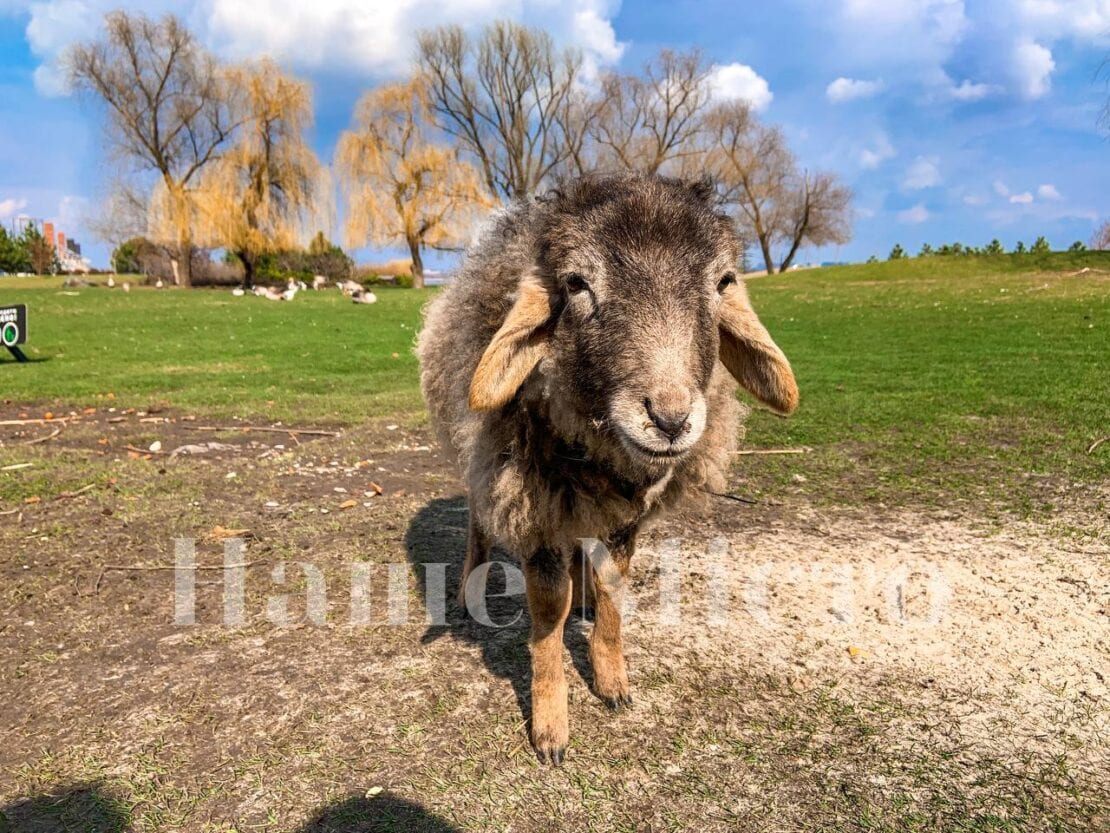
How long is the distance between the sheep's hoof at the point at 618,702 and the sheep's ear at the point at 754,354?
146cm

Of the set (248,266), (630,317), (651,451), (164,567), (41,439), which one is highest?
(248,266)

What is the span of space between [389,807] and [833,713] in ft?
6.06

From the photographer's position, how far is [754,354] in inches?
117

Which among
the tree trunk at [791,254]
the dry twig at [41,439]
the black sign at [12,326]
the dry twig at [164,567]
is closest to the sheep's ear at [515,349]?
the dry twig at [164,567]

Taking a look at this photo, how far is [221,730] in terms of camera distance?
2979mm

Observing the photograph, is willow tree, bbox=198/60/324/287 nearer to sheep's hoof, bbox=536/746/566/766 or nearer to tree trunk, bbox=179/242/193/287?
tree trunk, bbox=179/242/193/287

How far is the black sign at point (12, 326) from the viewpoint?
44.2 ft

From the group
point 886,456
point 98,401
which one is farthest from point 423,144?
point 886,456

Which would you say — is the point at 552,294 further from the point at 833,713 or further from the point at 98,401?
the point at 98,401

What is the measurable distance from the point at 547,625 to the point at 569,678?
55cm

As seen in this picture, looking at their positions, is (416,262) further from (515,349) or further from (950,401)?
(515,349)

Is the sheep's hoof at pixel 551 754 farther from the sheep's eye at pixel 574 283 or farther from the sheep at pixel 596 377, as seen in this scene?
the sheep's eye at pixel 574 283

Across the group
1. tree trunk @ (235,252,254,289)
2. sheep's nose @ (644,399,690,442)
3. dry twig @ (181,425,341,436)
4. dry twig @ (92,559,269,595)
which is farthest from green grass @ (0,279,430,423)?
tree trunk @ (235,252,254,289)

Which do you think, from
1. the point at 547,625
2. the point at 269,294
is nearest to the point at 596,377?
the point at 547,625
